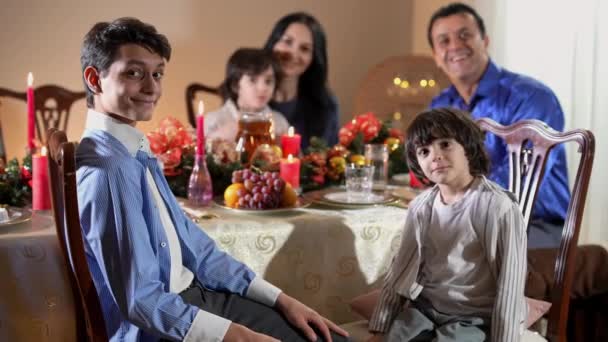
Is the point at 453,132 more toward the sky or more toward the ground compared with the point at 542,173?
more toward the sky

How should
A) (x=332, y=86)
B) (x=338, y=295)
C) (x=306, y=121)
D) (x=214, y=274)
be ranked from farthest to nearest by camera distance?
1. (x=332, y=86)
2. (x=306, y=121)
3. (x=338, y=295)
4. (x=214, y=274)

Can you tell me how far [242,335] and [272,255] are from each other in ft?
1.38

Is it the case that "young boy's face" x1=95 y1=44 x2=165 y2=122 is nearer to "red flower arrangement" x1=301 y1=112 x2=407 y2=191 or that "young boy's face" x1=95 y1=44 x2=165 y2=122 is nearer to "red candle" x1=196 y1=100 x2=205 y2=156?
"red candle" x1=196 y1=100 x2=205 y2=156

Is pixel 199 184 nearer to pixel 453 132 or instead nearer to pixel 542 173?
pixel 453 132

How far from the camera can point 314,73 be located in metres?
3.21

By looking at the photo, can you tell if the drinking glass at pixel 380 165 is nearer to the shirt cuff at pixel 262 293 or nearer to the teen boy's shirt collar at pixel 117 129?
the shirt cuff at pixel 262 293

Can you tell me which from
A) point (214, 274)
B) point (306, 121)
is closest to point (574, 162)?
point (306, 121)

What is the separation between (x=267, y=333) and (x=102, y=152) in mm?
480

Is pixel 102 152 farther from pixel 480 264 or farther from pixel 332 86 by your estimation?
pixel 332 86

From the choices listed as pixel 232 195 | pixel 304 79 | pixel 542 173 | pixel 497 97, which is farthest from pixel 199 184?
pixel 304 79

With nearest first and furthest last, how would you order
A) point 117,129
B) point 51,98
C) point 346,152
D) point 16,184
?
point 117,129 < point 16,184 < point 346,152 < point 51,98

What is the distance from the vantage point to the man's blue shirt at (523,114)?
2189 millimetres

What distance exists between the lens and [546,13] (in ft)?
9.36

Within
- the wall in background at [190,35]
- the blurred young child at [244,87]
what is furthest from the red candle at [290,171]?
the wall in background at [190,35]
